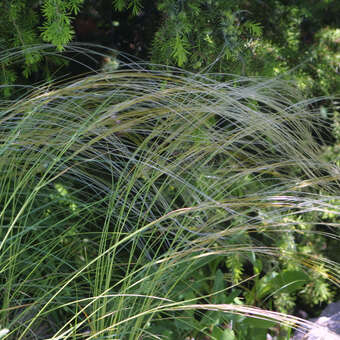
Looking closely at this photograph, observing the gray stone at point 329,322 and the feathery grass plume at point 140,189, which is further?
the gray stone at point 329,322

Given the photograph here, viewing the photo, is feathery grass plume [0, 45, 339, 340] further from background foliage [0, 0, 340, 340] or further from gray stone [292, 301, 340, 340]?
gray stone [292, 301, 340, 340]

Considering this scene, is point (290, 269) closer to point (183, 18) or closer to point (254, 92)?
point (254, 92)

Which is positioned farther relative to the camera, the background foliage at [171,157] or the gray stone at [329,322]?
the gray stone at [329,322]

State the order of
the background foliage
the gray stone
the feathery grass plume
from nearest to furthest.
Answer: the feathery grass plume, the background foliage, the gray stone

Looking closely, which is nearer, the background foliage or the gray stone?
the background foliage

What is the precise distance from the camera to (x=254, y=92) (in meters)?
1.23

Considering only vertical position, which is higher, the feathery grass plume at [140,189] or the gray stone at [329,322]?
the feathery grass plume at [140,189]

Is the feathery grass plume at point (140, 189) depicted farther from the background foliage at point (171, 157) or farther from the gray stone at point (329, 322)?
the gray stone at point (329, 322)

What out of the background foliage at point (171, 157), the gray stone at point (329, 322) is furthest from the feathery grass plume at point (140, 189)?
the gray stone at point (329, 322)

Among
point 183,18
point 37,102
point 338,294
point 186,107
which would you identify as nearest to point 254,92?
point 186,107

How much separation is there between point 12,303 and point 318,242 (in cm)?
119

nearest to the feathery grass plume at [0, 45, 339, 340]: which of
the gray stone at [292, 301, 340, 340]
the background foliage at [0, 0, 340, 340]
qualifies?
the background foliage at [0, 0, 340, 340]

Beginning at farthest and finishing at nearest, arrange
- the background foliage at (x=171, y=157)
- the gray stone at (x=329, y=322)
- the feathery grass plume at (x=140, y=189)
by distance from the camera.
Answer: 1. the gray stone at (x=329, y=322)
2. the background foliage at (x=171, y=157)
3. the feathery grass plume at (x=140, y=189)

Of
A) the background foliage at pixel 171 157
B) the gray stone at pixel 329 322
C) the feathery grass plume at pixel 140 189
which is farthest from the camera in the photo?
the gray stone at pixel 329 322
